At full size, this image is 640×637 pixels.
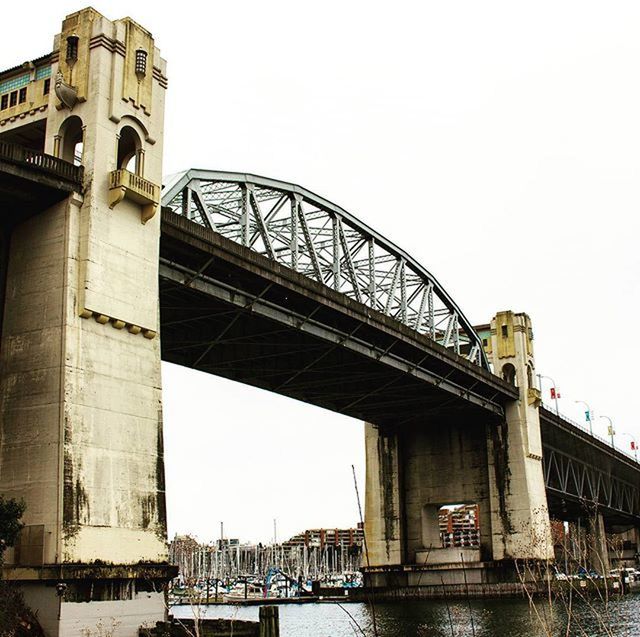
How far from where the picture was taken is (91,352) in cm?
Answer: 2967

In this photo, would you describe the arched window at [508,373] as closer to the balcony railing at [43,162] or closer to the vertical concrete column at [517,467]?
the vertical concrete column at [517,467]

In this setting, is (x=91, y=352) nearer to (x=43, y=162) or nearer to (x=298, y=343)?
(x=43, y=162)

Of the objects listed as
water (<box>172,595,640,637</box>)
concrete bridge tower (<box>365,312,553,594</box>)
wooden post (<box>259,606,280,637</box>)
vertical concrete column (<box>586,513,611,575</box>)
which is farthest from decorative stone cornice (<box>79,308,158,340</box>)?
concrete bridge tower (<box>365,312,553,594</box>)

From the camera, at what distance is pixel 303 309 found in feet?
166

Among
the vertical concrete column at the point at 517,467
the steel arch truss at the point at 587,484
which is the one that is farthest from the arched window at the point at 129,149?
the steel arch truss at the point at 587,484

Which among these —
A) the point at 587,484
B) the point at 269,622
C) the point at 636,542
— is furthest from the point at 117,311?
the point at 636,542

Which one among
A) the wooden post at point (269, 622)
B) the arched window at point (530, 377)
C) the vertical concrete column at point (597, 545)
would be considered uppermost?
the arched window at point (530, 377)

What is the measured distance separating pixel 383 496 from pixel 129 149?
162 ft

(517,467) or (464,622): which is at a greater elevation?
(517,467)

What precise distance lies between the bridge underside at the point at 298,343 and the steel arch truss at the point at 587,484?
19.1 m

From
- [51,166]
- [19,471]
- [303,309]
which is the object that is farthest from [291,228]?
[19,471]

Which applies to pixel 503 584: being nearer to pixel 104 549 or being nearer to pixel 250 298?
pixel 250 298

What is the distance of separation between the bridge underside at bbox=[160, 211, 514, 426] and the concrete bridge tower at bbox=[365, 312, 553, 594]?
1.80 metres

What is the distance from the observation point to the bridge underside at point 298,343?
41.5m
